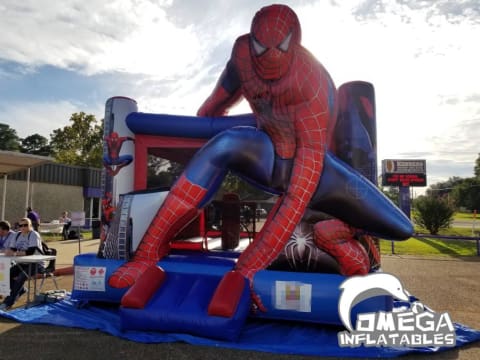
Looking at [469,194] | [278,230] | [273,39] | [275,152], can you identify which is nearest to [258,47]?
[273,39]

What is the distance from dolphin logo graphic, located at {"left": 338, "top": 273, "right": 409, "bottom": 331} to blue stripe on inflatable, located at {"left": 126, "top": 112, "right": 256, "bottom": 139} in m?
2.19

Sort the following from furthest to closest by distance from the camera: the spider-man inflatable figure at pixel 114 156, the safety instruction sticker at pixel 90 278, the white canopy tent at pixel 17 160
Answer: the white canopy tent at pixel 17 160 < the spider-man inflatable figure at pixel 114 156 < the safety instruction sticker at pixel 90 278

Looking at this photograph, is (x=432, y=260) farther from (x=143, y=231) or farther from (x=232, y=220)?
(x=143, y=231)

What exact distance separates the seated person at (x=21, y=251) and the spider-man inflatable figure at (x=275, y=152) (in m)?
1.37

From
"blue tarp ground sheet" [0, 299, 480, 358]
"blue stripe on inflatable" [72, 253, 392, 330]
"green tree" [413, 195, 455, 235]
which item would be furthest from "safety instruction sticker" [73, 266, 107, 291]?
"green tree" [413, 195, 455, 235]

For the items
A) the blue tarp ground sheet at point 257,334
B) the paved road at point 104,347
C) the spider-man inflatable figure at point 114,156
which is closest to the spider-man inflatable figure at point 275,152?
the blue tarp ground sheet at point 257,334

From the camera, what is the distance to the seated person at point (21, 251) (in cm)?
458

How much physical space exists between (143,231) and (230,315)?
175cm

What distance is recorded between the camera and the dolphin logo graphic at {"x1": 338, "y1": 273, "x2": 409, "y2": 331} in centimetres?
365

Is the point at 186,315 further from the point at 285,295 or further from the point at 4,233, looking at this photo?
the point at 4,233

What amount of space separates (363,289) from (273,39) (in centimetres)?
269

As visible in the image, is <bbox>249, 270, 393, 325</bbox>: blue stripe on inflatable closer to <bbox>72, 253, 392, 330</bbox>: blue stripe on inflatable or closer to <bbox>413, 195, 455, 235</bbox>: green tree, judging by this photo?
<bbox>72, 253, 392, 330</bbox>: blue stripe on inflatable

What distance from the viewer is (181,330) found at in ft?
11.5

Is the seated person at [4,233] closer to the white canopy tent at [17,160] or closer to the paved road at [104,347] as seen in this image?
the paved road at [104,347]
